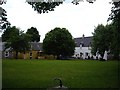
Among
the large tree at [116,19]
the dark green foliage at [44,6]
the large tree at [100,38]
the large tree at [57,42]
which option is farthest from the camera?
the large tree at [100,38]

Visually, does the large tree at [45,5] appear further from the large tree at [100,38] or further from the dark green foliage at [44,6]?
the large tree at [100,38]

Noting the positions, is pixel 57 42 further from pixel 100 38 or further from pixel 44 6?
pixel 44 6

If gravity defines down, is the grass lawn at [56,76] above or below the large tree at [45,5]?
below

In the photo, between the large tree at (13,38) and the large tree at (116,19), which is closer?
the large tree at (116,19)

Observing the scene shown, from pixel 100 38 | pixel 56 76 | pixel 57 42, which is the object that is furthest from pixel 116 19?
pixel 100 38

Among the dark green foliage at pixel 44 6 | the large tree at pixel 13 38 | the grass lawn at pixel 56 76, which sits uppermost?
the dark green foliage at pixel 44 6

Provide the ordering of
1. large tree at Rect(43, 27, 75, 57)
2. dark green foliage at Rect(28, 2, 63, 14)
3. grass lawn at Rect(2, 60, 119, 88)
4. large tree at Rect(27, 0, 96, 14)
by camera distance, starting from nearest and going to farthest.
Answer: large tree at Rect(27, 0, 96, 14)
dark green foliage at Rect(28, 2, 63, 14)
grass lawn at Rect(2, 60, 119, 88)
large tree at Rect(43, 27, 75, 57)

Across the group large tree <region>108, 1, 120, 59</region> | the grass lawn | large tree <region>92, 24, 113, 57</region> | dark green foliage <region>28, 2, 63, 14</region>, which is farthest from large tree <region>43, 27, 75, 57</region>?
dark green foliage <region>28, 2, 63, 14</region>

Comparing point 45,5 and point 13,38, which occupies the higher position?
point 45,5

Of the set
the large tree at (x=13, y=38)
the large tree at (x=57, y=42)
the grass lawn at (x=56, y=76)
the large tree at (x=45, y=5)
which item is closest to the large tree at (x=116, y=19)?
the grass lawn at (x=56, y=76)

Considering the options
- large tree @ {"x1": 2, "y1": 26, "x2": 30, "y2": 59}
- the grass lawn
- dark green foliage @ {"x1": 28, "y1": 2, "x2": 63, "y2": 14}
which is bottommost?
the grass lawn

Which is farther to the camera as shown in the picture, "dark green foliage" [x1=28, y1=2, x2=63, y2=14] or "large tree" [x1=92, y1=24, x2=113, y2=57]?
"large tree" [x1=92, y1=24, x2=113, y2=57]

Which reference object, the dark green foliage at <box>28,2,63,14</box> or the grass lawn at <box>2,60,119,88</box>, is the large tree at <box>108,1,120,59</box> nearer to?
the grass lawn at <box>2,60,119,88</box>

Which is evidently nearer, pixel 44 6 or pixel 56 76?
pixel 44 6
